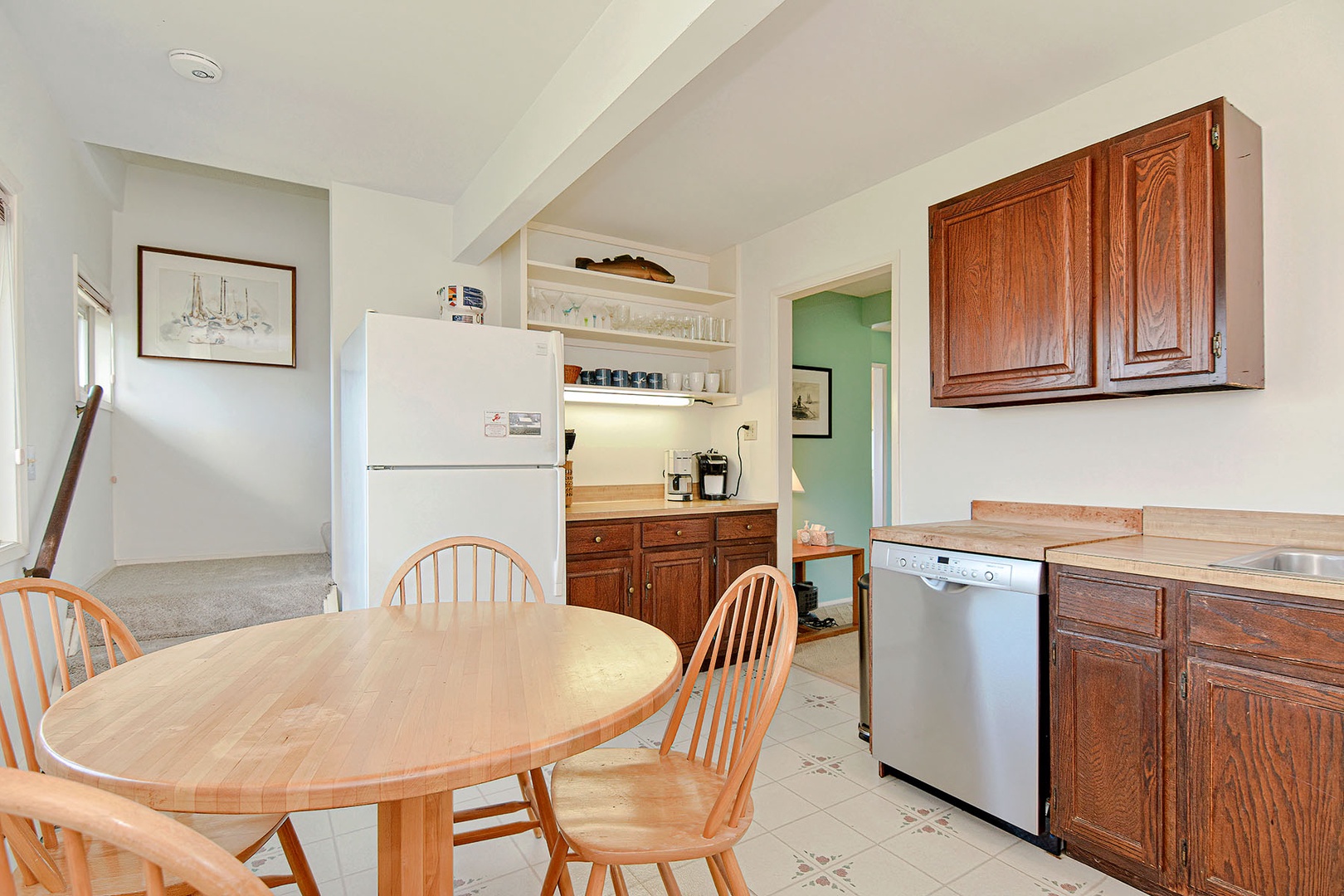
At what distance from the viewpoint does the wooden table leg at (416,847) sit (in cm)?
114

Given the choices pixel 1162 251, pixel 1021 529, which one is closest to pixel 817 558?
pixel 1021 529

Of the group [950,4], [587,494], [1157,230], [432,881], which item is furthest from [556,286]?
[432,881]

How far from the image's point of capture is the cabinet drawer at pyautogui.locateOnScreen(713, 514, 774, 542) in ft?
12.3

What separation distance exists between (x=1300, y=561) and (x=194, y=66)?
3703 millimetres

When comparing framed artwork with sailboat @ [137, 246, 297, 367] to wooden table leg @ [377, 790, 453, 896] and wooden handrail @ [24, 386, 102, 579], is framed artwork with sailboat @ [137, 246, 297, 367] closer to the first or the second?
wooden handrail @ [24, 386, 102, 579]

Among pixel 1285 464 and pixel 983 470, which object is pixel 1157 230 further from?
pixel 983 470

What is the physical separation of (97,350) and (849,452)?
4.88 meters

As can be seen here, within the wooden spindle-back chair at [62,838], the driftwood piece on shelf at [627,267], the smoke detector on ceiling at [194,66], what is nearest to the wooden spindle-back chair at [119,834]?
the wooden spindle-back chair at [62,838]

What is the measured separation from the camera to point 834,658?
154 inches

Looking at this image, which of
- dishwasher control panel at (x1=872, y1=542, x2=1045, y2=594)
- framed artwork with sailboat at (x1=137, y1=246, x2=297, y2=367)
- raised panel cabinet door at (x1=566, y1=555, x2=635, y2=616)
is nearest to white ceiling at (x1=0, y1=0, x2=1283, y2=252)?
framed artwork with sailboat at (x1=137, y1=246, x2=297, y2=367)

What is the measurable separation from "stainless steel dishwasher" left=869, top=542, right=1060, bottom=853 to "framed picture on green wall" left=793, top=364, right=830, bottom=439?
2.50m

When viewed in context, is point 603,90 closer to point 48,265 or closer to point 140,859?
point 140,859

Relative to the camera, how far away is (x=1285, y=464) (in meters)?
1.99

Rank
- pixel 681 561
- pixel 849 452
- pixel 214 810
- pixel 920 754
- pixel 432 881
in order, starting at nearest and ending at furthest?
pixel 214 810 → pixel 432 881 → pixel 920 754 → pixel 681 561 → pixel 849 452
